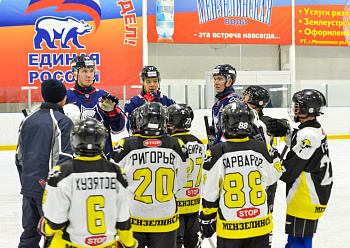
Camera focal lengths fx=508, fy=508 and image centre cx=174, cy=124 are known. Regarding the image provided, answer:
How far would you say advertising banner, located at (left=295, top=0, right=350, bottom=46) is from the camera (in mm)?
17016

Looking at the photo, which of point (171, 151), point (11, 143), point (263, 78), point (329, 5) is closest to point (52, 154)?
point (171, 151)

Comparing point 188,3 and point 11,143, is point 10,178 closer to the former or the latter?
point 11,143

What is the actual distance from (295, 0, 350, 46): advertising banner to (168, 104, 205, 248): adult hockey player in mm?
14306

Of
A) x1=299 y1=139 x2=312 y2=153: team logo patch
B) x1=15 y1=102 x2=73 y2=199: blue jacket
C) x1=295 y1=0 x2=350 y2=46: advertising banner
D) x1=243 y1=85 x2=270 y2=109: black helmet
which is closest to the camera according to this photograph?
x1=15 y1=102 x2=73 y2=199: blue jacket

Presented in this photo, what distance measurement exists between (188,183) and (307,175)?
829 millimetres

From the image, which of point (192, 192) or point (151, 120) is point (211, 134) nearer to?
point (192, 192)

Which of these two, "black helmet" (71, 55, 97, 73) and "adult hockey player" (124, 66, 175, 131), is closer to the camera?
"black helmet" (71, 55, 97, 73)

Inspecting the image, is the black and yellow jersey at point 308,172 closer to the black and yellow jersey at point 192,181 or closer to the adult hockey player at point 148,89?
the black and yellow jersey at point 192,181

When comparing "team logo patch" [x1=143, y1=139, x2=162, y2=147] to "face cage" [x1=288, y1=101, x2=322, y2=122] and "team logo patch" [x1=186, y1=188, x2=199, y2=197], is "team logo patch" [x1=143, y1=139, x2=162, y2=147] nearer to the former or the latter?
"team logo patch" [x1=186, y1=188, x2=199, y2=197]

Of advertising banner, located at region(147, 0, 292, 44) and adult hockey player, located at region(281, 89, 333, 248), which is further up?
advertising banner, located at region(147, 0, 292, 44)

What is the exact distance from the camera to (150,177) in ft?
9.71

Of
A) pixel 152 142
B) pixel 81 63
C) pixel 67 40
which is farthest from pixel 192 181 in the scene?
pixel 67 40

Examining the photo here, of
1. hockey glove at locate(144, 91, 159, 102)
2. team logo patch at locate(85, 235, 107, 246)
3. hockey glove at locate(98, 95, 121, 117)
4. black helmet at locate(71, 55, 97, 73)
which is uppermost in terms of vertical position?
black helmet at locate(71, 55, 97, 73)

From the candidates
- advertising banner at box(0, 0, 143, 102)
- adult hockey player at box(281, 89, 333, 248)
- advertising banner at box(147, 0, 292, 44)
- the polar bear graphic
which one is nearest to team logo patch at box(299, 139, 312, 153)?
adult hockey player at box(281, 89, 333, 248)
